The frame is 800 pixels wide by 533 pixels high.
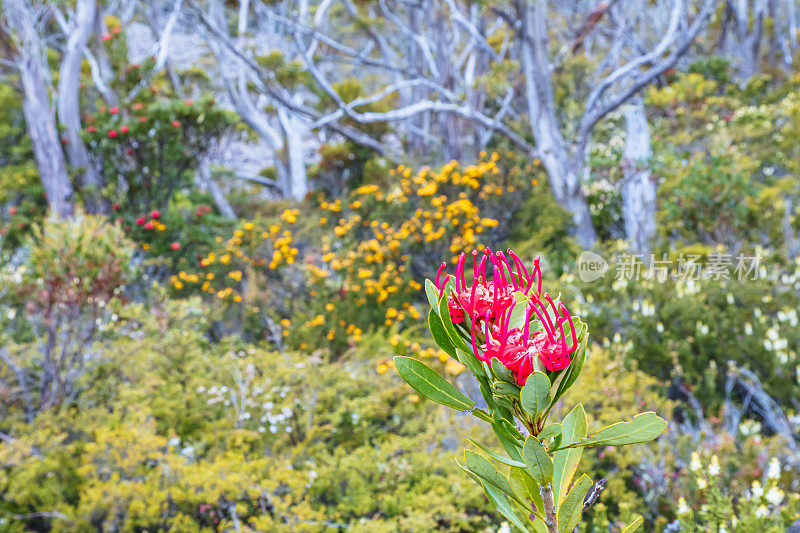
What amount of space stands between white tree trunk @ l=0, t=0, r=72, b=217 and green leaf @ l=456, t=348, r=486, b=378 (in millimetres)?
6894

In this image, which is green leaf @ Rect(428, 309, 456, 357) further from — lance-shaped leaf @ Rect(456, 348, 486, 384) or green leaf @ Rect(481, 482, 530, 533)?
green leaf @ Rect(481, 482, 530, 533)

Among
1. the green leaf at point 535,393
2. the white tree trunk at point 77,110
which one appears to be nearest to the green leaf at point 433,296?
the green leaf at point 535,393

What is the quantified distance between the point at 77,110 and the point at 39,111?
1.38 ft

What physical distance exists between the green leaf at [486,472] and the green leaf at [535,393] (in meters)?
0.13

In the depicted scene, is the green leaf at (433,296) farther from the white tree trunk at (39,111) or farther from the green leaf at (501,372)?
the white tree trunk at (39,111)

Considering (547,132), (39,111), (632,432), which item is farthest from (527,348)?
(39,111)

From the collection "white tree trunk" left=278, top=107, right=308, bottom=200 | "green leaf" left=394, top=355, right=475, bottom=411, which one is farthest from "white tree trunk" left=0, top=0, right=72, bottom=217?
"green leaf" left=394, top=355, right=475, bottom=411

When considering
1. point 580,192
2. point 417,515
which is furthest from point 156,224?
point 417,515

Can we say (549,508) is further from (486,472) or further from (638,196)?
(638,196)

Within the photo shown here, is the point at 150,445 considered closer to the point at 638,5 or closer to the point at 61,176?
the point at 61,176

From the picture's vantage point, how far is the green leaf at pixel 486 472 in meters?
0.68

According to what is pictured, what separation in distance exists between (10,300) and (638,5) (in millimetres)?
12325

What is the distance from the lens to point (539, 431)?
65cm

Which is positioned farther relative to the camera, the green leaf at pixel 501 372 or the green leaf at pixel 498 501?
the green leaf at pixel 498 501
